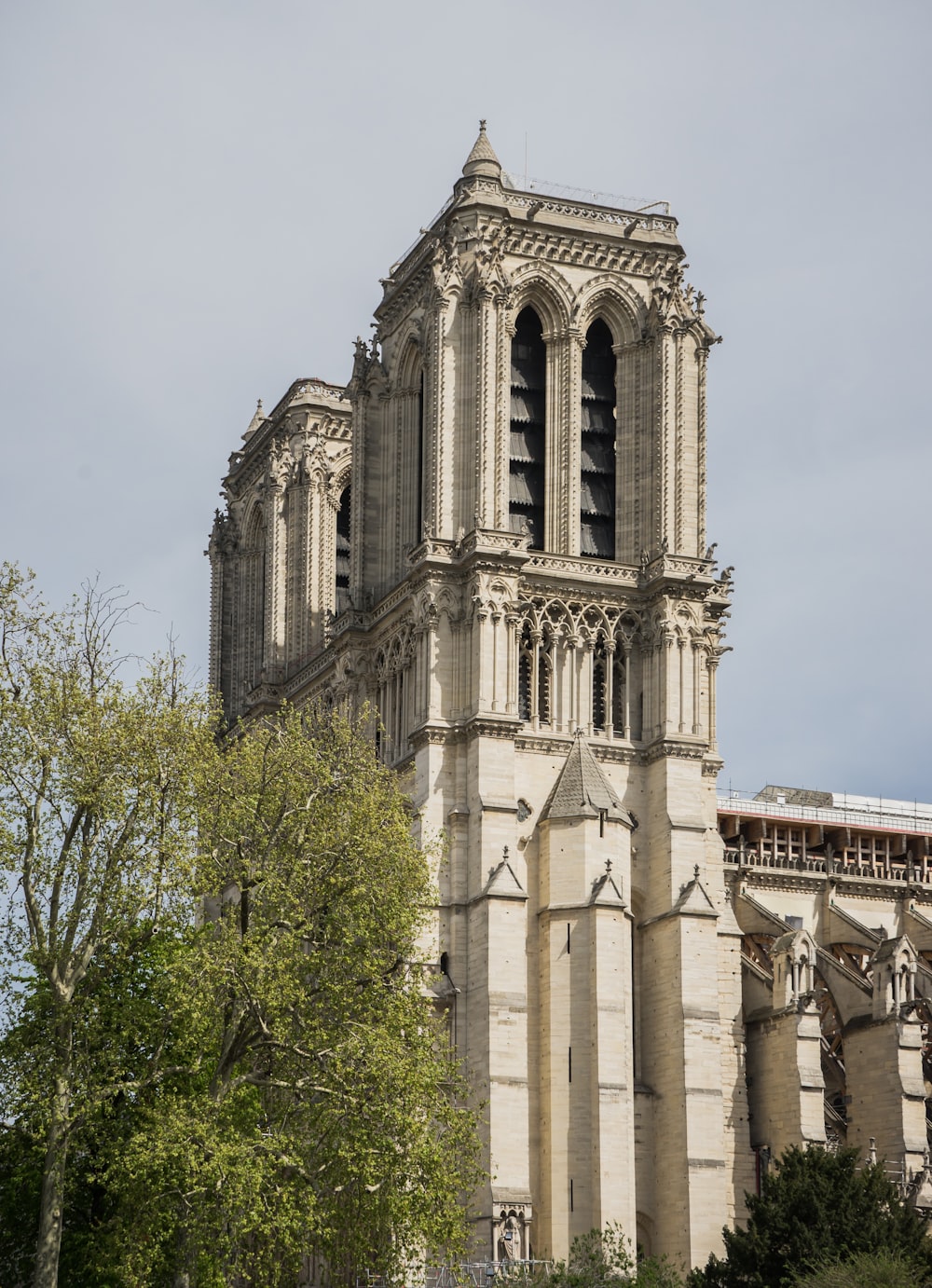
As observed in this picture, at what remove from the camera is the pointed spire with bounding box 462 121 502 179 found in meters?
70.2

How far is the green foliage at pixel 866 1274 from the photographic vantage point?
153ft

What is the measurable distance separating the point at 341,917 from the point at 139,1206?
7.25 meters

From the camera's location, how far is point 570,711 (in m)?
67.3

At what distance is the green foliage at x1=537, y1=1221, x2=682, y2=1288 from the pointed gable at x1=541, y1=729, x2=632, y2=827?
37.2 ft

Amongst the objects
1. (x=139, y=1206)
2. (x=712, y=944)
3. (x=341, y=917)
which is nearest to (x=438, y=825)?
(x=712, y=944)

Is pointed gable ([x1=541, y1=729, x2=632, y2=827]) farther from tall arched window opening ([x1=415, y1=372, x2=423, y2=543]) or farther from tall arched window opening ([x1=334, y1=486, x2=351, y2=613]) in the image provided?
tall arched window opening ([x1=334, y1=486, x2=351, y2=613])

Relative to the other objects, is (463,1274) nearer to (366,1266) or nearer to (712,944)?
(366,1266)

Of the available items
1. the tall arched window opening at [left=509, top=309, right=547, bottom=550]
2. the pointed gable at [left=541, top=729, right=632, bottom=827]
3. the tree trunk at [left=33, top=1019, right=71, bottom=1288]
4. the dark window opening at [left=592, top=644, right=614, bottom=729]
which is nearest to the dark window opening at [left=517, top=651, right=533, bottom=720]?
the pointed gable at [left=541, top=729, right=632, bottom=827]

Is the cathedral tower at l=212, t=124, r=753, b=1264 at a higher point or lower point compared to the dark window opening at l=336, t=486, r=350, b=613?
lower

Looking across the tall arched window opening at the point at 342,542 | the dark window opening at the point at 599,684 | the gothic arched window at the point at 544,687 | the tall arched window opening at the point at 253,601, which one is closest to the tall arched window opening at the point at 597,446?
the dark window opening at the point at 599,684

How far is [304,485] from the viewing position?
84.5 meters

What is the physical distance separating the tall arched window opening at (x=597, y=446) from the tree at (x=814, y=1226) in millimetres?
23233

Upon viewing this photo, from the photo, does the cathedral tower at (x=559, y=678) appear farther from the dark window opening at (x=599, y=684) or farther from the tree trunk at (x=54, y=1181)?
the tree trunk at (x=54, y=1181)

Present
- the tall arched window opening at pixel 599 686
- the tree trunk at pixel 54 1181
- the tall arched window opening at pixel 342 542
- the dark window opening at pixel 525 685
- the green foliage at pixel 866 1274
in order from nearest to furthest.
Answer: the tree trunk at pixel 54 1181
the green foliage at pixel 866 1274
the dark window opening at pixel 525 685
the tall arched window opening at pixel 599 686
the tall arched window opening at pixel 342 542
